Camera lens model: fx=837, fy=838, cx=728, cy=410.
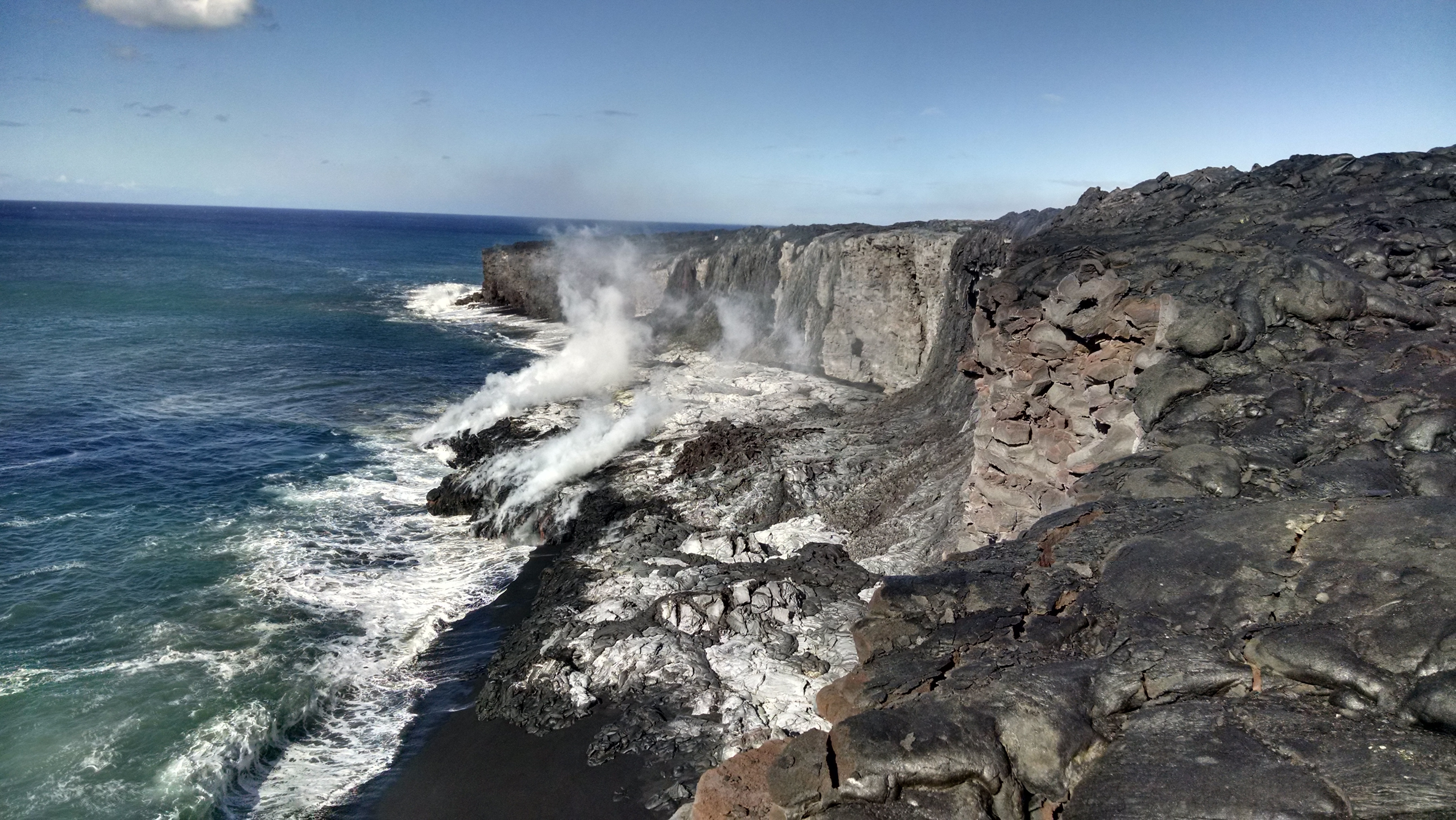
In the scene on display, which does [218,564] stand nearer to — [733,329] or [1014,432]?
[1014,432]

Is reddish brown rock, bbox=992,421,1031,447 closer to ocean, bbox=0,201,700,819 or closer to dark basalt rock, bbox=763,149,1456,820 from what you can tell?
dark basalt rock, bbox=763,149,1456,820

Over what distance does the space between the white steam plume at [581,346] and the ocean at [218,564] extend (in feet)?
8.44

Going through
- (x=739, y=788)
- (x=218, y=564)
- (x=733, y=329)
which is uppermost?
(x=733, y=329)

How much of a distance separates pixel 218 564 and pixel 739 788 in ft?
62.9

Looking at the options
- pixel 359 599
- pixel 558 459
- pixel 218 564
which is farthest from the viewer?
pixel 558 459

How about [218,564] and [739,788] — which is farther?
[218,564]

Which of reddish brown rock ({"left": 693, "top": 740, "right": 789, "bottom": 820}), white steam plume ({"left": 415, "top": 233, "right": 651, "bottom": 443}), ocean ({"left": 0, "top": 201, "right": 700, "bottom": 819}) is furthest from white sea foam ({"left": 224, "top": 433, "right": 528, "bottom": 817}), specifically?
reddish brown rock ({"left": 693, "top": 740, "right": 789, "bottom": 820})

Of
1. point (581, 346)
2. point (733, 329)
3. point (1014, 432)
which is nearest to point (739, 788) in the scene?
point (1014, 432)

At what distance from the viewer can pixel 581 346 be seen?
35938 mm

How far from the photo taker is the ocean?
45.6ft

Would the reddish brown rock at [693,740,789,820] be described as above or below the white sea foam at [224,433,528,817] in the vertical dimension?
above

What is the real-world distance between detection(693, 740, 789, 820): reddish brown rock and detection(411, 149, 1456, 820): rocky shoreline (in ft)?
0.09

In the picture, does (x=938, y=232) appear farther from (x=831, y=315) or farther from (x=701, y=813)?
(x=701, y=813)

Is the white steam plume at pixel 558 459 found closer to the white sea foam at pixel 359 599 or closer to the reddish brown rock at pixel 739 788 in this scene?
the white sea foam at pixel 359 599
